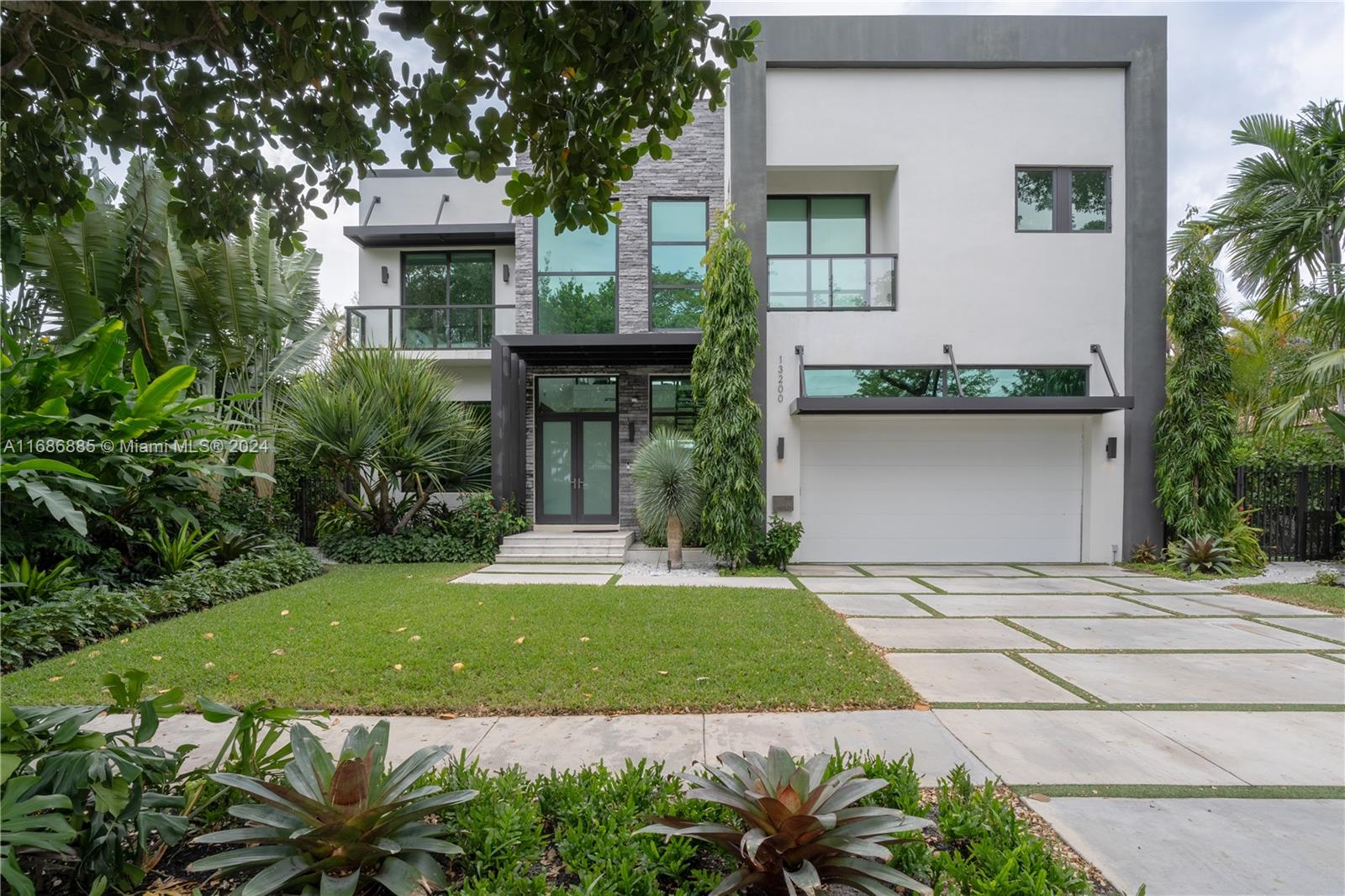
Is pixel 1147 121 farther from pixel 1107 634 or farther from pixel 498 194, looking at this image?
pixel 498 194

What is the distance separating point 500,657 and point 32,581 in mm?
4440

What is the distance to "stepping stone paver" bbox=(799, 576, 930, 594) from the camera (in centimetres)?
755

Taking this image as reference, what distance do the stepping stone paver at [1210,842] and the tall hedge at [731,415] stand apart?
21.1 ft

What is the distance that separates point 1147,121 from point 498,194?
13004 millimetres

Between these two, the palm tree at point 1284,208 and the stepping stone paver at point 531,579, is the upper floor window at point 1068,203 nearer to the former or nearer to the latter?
the palm tree at point 1284,208

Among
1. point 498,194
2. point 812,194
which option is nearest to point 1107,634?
point 812,194

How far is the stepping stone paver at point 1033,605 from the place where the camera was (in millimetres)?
6422

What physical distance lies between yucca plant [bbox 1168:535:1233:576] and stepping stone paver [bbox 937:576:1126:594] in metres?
1.62

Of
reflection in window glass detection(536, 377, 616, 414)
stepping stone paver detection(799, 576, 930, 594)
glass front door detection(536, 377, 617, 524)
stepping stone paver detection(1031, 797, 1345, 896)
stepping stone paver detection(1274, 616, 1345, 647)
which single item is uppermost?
reflection in window glass detection(536, 377, 616, 414)

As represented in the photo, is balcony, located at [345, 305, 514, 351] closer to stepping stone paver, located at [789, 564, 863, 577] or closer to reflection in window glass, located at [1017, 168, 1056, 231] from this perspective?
stepping stone paver, located at [789, 564, 863, 577]

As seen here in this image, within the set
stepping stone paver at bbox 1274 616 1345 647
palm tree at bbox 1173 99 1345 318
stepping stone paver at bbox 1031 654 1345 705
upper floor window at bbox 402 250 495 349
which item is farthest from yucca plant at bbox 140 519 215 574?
palm tree at bbox 1173 99 1345 318

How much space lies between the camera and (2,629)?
451 cm

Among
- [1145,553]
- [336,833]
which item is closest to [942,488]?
[1145,553]

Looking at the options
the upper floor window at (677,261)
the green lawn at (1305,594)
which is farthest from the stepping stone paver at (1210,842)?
the upper floor window at (677,261)
